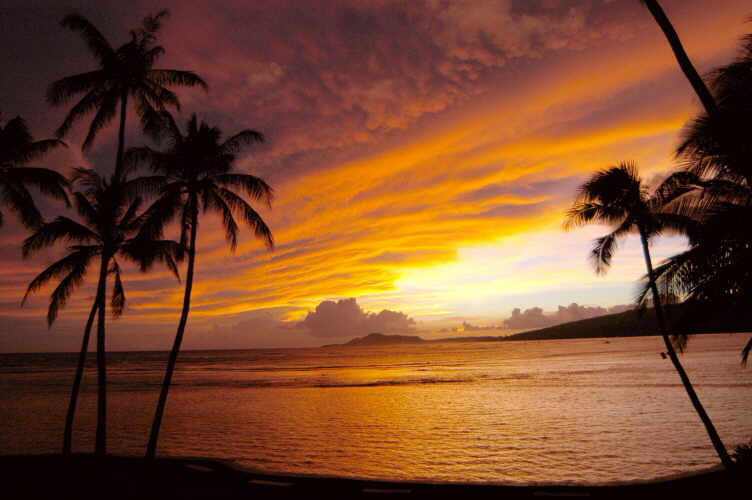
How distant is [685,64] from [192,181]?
14475 millimetres

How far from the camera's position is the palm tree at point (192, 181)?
15086 millimetres

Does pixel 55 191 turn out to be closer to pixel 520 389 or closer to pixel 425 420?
pixel 425 420

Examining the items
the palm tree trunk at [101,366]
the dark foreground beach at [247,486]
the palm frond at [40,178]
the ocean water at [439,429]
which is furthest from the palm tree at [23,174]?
the ocean water at [439,429]

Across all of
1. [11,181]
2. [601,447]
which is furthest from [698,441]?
[11,181]

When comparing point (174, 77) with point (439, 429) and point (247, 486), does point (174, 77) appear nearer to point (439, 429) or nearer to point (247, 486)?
point (247, 486)

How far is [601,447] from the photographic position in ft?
59.1

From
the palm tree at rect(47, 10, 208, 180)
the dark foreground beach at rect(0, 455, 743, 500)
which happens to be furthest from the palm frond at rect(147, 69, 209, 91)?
the dark foreground beach at rect(0, 455, 743, 500)

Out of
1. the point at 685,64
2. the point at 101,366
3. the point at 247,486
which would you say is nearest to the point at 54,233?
the point at 101,366

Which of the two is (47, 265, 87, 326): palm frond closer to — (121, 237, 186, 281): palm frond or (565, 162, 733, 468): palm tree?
(121, 237, 186, 281): palm frond

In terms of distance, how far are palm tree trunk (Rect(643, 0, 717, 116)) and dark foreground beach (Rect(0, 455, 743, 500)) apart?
7.87m

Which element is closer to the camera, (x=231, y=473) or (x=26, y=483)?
(x=26, y=483)

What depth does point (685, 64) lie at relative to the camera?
808 cm

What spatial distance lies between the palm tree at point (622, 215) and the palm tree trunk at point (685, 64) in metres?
7.84

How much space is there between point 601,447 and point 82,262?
22.1 m
